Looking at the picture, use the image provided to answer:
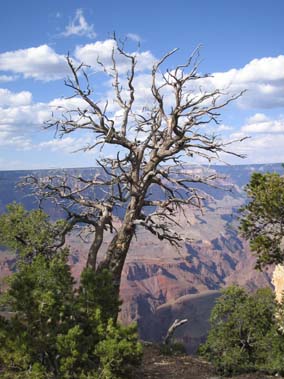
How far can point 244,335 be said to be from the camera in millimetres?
17047

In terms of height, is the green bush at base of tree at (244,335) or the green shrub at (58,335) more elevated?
the green shrub at (58,335)

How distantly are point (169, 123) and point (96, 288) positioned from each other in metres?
8.23

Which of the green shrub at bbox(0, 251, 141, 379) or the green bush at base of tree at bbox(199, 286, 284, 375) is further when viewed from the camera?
the green bush at base of tree at bbox(199, 286, 284, 375)

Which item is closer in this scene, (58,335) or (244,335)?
(58,335)

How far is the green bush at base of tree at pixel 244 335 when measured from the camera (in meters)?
15.8

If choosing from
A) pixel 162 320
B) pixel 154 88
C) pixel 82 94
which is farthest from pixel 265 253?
pixel 162 320

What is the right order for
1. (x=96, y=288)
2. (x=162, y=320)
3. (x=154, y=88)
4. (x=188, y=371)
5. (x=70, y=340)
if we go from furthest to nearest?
1. (x=162, y=320)
2. (x=154, y=88)
3. (x=188, y=371)
4. (x=96, y=288)
5. (x=70, y=340)

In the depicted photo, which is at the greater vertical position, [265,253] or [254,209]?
[254,209]

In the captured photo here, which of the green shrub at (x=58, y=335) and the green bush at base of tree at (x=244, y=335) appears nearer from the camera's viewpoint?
the green shrub at (x=58, y=335)

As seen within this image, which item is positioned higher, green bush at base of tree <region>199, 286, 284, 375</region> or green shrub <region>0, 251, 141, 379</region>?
green shrub <region>0, 251, 141, 379</region>

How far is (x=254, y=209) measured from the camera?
54.2 feet

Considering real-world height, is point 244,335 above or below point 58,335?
below

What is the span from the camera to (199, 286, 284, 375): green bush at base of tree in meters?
15.8

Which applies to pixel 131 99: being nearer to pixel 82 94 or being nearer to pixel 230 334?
pixel 82 94
